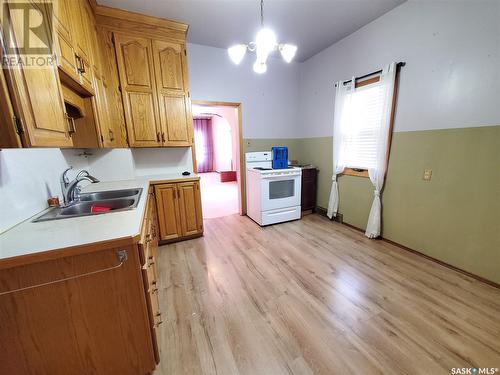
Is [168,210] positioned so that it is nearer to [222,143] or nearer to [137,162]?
[137,162]

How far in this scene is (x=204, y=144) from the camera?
30.8 feet

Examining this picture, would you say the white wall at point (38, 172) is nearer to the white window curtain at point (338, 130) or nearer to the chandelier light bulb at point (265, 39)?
the chandelier light bulb at point (265, 39)

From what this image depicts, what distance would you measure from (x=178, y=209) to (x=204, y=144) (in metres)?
7.10

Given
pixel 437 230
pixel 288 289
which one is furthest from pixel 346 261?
pixel 437 230

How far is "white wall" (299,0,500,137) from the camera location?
1776mm

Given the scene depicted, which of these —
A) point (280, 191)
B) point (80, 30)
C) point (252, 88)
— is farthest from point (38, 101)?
point (252, 88)

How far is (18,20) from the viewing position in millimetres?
866

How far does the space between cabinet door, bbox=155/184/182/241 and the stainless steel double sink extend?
571mm

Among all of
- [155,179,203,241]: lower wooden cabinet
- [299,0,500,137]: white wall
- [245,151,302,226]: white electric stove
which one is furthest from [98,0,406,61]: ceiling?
[155,179,203,241]: lower wooden cabinet

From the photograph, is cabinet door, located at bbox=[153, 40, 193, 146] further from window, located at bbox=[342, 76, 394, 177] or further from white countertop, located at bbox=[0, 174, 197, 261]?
window, located at bbox=[342, 76, 394, 177]

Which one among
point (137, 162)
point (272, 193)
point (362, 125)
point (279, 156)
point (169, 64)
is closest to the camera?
point (169, 64)

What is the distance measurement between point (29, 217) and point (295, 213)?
3.21 m

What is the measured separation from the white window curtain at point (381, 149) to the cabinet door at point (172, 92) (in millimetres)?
2532

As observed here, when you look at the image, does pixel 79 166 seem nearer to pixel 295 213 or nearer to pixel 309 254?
pixel 309 254
